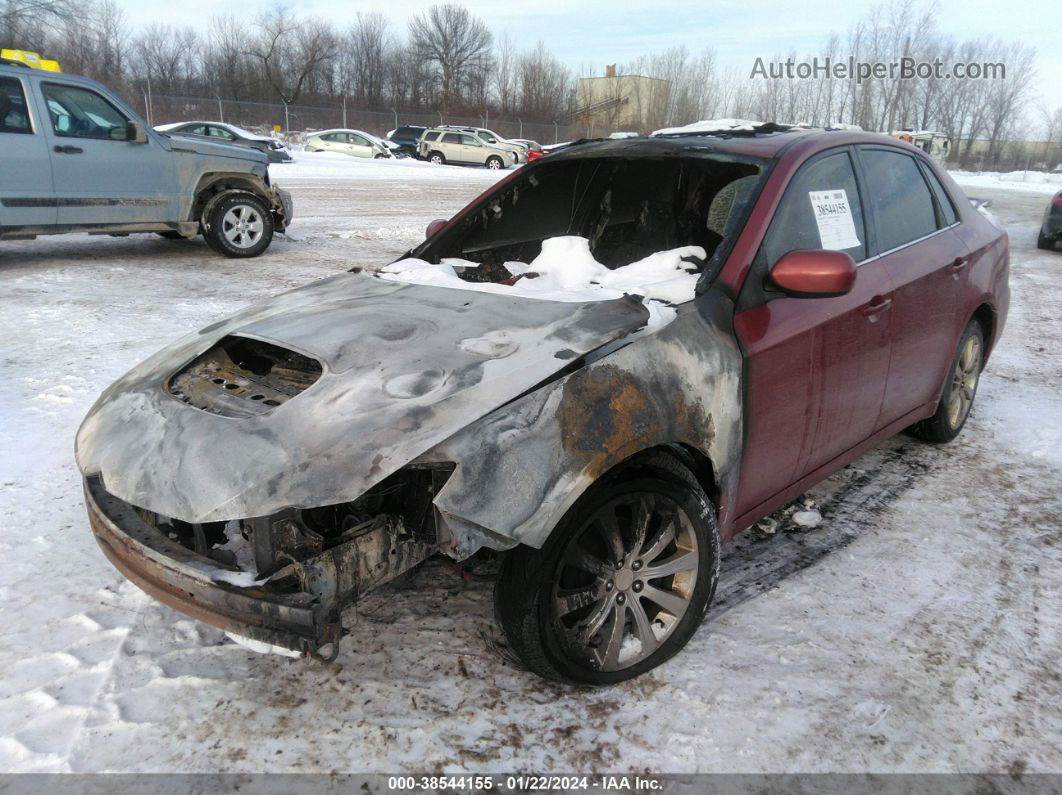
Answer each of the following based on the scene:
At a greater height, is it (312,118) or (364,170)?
(312,118)

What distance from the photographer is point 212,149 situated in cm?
887

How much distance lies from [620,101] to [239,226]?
53585 mm

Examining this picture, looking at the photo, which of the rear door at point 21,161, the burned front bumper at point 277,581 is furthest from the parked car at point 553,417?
the rear door at point 21,161

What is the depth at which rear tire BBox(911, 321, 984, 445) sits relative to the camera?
411 cm

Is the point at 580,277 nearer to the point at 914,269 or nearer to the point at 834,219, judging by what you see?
the point at 834,219

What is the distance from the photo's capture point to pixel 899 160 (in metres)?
3.78

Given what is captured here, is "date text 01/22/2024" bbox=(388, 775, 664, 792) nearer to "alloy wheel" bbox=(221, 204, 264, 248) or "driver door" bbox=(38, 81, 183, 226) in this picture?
"driver door" bbox=(38, 81, 183, 226)

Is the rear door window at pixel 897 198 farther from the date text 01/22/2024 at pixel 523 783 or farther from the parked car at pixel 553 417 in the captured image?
the date text 01/22/2024 at pixel 523 783

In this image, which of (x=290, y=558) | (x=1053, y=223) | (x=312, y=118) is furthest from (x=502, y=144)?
(x=290, y=558)

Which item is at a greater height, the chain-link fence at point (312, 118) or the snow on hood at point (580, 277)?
the chain-link fence at point (312, 118)

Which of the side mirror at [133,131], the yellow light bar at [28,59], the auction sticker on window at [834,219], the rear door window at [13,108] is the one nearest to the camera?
the auction sticker on window at [834,219]

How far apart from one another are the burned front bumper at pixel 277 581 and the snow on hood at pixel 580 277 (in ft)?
3.61

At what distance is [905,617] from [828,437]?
2.36ft

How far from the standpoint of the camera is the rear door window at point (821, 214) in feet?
9.61
